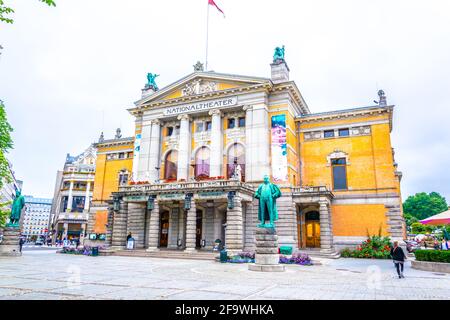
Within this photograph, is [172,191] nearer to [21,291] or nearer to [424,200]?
[21,291]

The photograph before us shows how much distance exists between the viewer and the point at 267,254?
700 inches

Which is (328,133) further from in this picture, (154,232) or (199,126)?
(154,232)

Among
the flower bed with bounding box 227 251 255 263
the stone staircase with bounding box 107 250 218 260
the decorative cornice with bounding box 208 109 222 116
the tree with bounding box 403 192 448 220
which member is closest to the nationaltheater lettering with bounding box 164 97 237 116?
the decorative cornice with bounding box 208 109 222 116

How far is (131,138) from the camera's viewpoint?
4769cm

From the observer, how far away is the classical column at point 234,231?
90.4ft

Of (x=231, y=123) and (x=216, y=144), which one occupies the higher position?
(x=231, y=123)

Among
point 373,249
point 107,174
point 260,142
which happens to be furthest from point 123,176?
point 373,249

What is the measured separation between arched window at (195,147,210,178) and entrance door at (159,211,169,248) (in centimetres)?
567

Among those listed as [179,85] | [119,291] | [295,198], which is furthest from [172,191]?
[119,291]

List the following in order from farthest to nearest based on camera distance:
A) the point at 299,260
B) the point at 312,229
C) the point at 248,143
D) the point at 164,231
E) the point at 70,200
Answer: the point at 70,200
the point at 164,231
the point at 248,143
the point at 312,229
the point at 299,260

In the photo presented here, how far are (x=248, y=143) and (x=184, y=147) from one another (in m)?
7.66

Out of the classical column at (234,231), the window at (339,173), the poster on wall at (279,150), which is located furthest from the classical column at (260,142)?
the window at (339,173)
